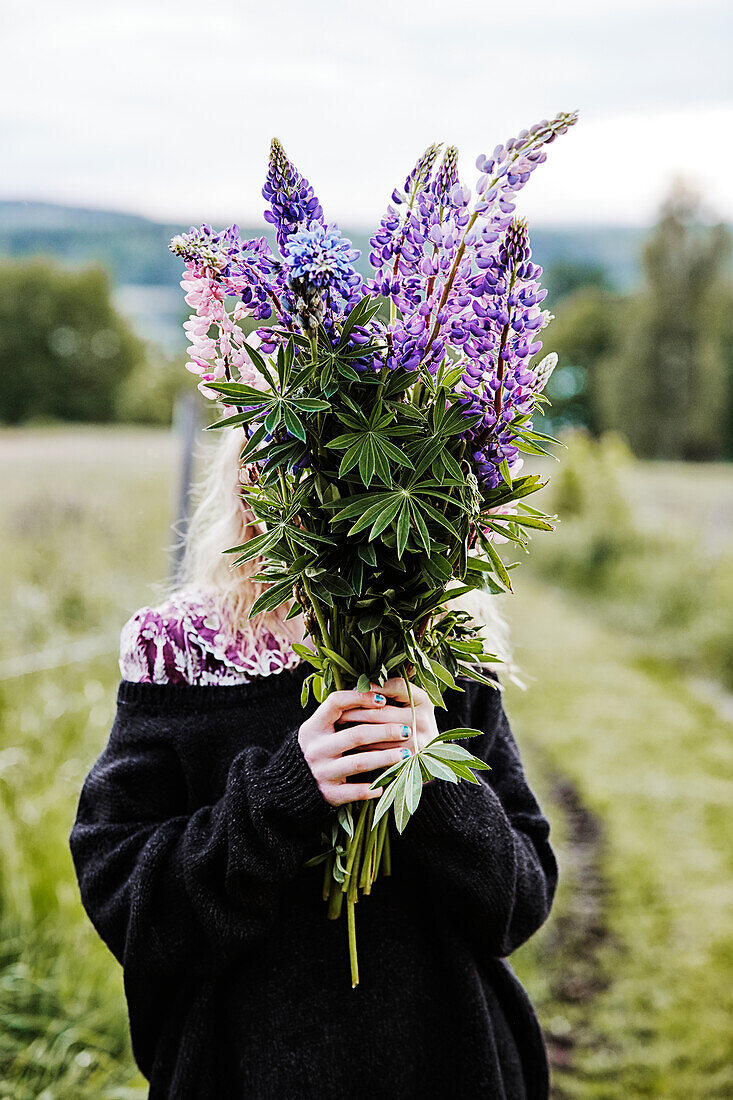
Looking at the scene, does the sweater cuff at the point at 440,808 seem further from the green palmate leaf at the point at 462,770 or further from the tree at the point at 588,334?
the tree at the point at 588,334

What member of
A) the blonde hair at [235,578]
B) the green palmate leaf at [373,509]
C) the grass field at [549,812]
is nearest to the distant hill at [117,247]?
the grass field at [549,812]

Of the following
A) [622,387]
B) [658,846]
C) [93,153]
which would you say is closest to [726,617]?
[658,846]

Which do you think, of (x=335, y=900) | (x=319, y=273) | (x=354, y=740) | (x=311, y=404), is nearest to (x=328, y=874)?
(x=335, y=900)

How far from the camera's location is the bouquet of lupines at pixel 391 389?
0.95 m

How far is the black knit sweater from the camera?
1363 millimetres

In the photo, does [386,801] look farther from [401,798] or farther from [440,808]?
[440,808]

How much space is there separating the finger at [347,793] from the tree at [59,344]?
18.0ft

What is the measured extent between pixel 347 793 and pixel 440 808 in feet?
0.69

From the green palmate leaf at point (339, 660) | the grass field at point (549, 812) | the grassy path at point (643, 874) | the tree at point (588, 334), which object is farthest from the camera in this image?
the tree at point (588, 334)

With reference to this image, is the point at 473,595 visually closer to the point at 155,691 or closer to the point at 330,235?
the point at 155,691

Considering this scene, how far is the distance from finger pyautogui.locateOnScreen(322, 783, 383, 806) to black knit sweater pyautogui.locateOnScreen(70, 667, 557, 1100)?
107mm

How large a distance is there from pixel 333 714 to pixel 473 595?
390 mm

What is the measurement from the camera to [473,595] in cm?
148

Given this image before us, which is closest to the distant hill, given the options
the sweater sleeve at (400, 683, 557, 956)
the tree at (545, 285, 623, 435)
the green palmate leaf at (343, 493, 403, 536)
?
the sweater sleeve at (400, 683, 557, 956)
